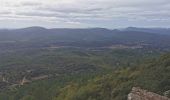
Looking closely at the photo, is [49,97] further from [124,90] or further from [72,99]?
[124,90]

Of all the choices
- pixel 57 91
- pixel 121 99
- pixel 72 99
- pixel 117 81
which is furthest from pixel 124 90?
pixel 57 91

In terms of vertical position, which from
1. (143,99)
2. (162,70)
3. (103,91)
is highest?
(143,99)

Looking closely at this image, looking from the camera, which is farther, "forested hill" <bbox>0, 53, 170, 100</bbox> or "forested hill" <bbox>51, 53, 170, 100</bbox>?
"forested hill" <bbox>0, 53, 170, 100</bbox>

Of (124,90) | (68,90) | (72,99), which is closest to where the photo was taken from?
(124,90)

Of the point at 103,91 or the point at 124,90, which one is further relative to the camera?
the point at 103,91

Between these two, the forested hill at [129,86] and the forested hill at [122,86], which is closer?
the forested hill at [129,86]

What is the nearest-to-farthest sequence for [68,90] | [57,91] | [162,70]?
[162,70] < [68,90] < [57,91]

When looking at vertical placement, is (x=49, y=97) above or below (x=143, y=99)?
below

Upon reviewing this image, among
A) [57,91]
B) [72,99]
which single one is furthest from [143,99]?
[57,91]

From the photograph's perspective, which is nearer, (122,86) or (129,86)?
(129,86)

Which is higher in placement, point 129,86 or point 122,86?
point 129,86
